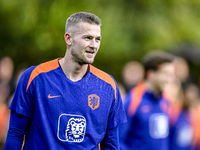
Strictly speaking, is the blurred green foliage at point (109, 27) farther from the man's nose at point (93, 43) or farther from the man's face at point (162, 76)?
the man's nose at point (93, 43)

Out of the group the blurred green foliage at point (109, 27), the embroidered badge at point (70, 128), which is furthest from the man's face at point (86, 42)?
the blurred green foliage at point (109, 27)

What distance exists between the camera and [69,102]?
14.0 feet

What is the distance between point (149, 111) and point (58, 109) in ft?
9.97

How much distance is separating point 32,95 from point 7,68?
5096 mm

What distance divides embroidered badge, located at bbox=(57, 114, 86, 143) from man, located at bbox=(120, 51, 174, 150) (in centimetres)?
244

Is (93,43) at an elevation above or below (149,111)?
above

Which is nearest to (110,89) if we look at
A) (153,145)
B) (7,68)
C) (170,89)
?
(153,145)

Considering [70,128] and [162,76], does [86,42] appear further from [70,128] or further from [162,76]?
[162,76]

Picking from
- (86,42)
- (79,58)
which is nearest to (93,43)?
(86,42)

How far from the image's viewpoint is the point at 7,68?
916 centimetres

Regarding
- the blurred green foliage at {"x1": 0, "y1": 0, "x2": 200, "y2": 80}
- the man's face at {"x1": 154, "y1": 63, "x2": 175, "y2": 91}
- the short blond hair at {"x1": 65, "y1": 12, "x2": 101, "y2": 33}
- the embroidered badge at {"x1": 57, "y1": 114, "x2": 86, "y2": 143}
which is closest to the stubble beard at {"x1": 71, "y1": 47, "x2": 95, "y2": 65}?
the short blond hair at {"x1": 65, "y1": 12, "x2": 101, "y2": 33}

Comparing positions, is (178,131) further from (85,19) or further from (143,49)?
(143,49)

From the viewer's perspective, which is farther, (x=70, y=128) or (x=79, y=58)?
(x=79, y=58)

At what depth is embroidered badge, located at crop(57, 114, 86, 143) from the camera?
13.9 ft
